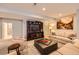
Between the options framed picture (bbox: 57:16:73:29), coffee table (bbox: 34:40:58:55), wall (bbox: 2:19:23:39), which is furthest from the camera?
framed picture (bbox: 57:16:73:29)

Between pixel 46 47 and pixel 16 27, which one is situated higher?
pixel 16 27

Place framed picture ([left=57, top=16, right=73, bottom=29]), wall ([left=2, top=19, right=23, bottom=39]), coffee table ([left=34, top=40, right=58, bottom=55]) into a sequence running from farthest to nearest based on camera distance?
framed picture ([left=57, top=16, right=73, bottom=29]) → wall ([left=2, top=19, right=23, bottom=39]) → coffee table ([left=34, top=40, right=58, bottom=55])

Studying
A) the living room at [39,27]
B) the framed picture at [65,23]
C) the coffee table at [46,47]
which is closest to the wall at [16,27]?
the living room at [39,27]

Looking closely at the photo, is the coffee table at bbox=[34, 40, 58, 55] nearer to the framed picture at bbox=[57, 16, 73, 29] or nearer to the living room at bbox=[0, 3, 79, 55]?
the living room at bbox=[0, 3, 79, 55]

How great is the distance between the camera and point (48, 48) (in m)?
1.65

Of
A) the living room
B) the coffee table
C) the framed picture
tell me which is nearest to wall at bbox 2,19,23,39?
the living room

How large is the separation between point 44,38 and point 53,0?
0.89 m

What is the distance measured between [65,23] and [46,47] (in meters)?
0.76

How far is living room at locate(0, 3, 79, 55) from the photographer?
1624 millimetres

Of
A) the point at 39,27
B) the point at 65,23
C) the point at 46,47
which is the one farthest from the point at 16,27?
the point at 65,23

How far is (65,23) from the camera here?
1.96 meters

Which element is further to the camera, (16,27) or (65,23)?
(65,23)

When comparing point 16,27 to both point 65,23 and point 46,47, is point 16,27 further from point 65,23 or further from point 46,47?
point 65,23

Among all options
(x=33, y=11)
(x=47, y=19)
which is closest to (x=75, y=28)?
(x=47, y=19)
